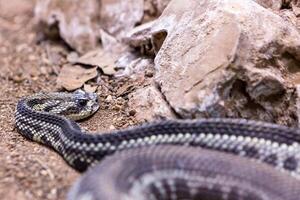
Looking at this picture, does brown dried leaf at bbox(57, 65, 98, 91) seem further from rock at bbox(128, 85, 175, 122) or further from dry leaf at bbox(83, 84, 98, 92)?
rock at bbox(128, 85, 175, 122)

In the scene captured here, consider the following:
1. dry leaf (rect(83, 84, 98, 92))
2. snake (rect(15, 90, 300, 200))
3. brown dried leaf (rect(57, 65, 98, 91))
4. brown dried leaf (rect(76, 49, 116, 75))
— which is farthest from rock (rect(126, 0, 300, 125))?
brown dried leaf (rect(57, 65, 98, 91))

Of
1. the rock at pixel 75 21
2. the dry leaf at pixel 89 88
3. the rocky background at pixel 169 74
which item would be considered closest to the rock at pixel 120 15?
the rocky background at pixel 169 74

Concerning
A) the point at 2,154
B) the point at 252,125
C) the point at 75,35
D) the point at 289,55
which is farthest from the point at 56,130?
the point at 75,35

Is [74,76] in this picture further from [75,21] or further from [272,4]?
[272,4]

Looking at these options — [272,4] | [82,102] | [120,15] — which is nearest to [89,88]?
[82,102]

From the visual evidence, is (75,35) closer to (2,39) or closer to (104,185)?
(2,39)
